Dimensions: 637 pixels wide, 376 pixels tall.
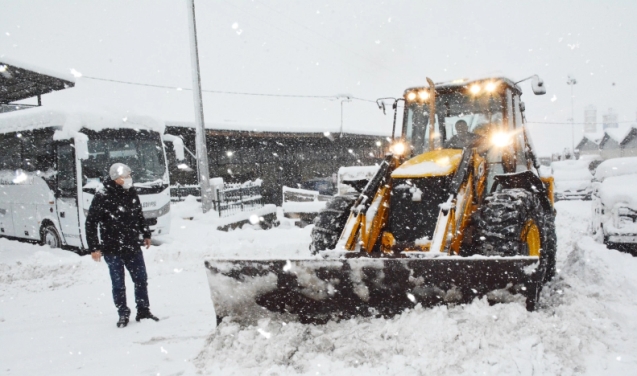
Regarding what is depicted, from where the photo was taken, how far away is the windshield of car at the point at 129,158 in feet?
29.7

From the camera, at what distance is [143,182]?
32.3 ft

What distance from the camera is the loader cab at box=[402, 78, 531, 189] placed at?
17.0 feet

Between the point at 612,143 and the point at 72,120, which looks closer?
the point at 72,120

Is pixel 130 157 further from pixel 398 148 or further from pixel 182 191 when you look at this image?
pixel 182 191

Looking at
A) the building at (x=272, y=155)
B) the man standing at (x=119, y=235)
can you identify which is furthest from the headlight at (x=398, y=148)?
the building at (x=272, y=155)

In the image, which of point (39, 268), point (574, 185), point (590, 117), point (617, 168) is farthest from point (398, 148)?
point (590, 117)

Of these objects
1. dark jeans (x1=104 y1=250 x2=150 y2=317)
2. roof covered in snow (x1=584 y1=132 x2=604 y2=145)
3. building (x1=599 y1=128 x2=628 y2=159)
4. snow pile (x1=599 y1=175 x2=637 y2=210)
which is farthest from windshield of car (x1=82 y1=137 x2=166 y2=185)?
roof covered in snow (x1=584 y1=132 x2=604 y2=145)

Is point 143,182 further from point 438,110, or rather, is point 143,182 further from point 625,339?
point 625,339

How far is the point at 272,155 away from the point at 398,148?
18.8 metres

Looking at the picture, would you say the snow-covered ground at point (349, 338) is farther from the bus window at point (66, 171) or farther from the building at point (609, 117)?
the building at point (609, 117)

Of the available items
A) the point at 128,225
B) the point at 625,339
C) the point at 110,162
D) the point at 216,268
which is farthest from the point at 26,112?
the point at 625,339

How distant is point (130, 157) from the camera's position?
9727 mm

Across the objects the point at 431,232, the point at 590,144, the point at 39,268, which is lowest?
the point at 39,268

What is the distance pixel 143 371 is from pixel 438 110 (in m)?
4.31
